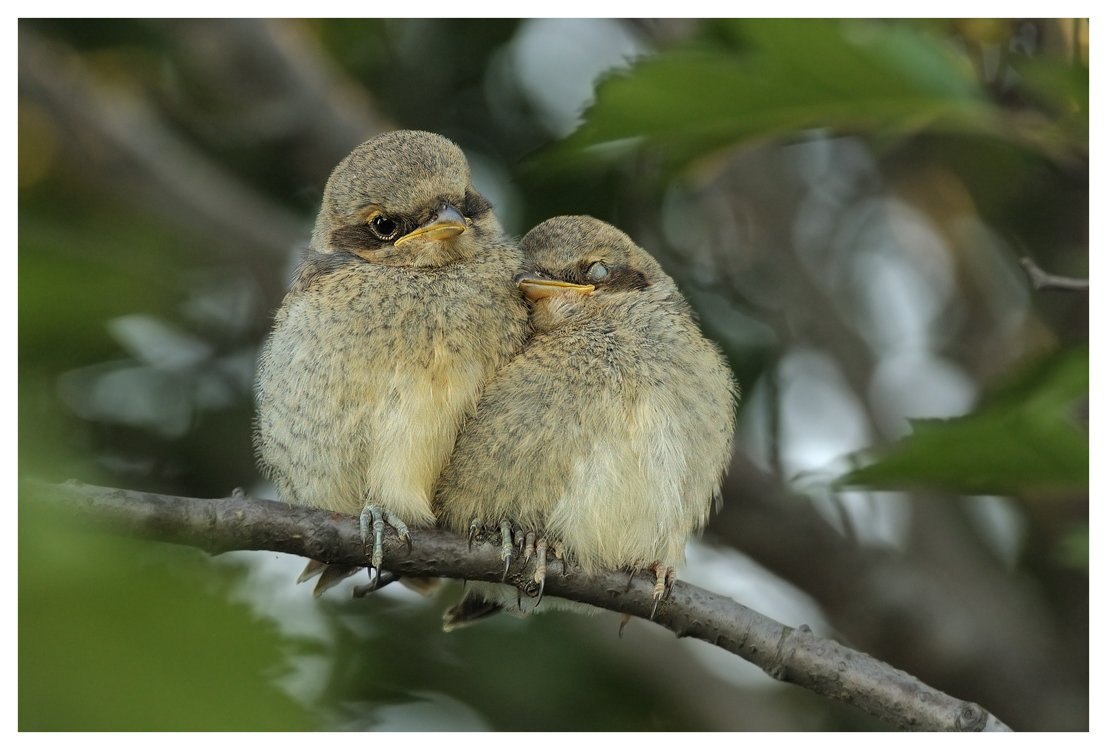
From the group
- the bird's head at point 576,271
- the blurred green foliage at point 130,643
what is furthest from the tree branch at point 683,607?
the blurred green foliage at point 130,643

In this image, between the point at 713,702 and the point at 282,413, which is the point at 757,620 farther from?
the point at 713,702

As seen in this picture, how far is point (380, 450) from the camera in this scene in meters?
2.52

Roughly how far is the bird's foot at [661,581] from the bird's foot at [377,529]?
53 centimetres

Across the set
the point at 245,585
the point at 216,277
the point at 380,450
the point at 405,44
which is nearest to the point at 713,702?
the point at 380,450

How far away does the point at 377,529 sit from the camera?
7.66 ft

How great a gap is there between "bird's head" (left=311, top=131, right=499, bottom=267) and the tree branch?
67 cm

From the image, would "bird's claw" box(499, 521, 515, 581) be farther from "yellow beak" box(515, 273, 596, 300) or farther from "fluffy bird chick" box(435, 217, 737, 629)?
"yellow beak" box(515, 273, 596, 300)

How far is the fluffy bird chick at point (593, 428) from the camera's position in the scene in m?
2.56

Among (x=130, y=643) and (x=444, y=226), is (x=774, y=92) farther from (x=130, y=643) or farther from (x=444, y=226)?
(x=130, y=643)

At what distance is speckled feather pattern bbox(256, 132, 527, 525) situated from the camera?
2551 millimetres

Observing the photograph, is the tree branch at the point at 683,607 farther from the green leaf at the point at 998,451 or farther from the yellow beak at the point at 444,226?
the yellow beak at the point at 444,226

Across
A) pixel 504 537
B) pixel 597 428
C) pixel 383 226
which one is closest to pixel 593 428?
pixel 597 428

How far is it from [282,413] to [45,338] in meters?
0.79

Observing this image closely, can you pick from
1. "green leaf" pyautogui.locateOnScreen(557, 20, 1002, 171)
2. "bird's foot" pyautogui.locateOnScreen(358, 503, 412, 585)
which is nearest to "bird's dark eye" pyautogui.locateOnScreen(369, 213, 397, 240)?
"green leaf" pyautogui.locateOnScreen(557, 20, 1002, 171)
